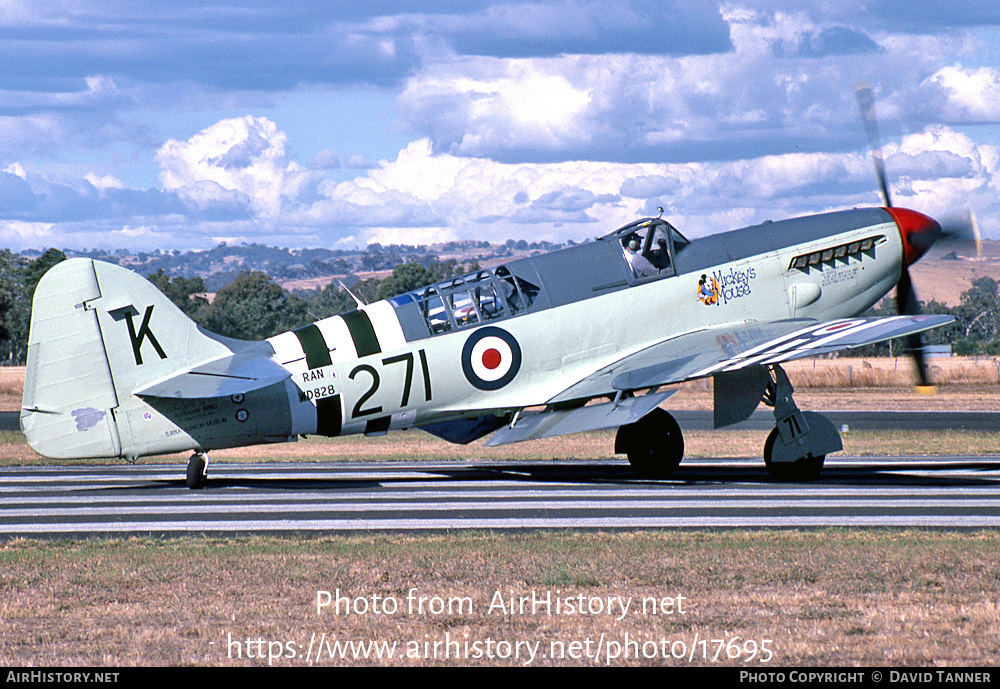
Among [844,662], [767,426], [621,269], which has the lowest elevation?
[767,426]

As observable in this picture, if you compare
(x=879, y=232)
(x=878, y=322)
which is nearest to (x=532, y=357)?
(x=878, y=322)

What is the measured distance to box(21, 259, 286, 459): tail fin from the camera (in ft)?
47.7

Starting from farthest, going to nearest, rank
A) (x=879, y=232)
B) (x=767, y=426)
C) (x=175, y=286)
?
1. (x=175, y=286)
2. (x=767, y=426)
3. (x=879, y=232)

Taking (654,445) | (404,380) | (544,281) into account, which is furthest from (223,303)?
(404,380)

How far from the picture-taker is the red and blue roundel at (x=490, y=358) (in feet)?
51.7

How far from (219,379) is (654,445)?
22.0 feet

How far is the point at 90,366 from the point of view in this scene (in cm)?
1462

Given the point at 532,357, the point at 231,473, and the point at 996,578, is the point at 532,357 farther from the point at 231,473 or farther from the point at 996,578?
the point at 996,578

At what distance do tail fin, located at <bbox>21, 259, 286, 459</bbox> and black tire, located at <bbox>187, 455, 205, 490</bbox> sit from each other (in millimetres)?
1104

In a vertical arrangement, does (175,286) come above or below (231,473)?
above

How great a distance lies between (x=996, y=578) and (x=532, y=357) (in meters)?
8.33

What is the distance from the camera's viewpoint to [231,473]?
1819 centimetres

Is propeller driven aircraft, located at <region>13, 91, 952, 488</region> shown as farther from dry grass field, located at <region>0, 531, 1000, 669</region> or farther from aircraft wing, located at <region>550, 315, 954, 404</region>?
dry grass field, located at <region>0, 531, 1000, 669</region>

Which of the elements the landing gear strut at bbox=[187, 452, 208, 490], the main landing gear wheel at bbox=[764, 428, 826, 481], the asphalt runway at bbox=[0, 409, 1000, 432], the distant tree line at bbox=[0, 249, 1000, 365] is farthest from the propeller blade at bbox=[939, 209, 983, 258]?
the distant tree line at bbox=[0, 249, 1000, 365]
